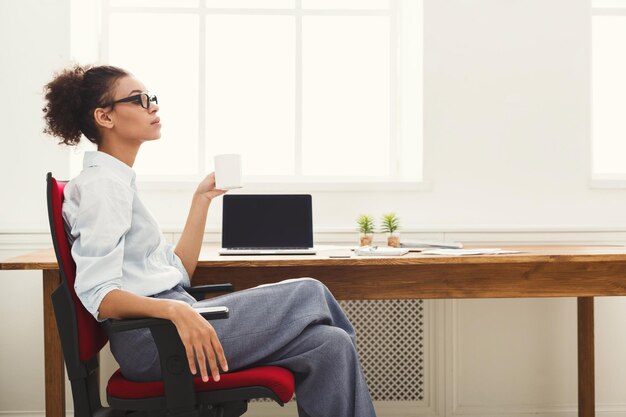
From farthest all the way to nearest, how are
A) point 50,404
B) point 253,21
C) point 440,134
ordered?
point 253,21 → point 440,134 → point 50,404

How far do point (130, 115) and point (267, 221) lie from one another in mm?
754

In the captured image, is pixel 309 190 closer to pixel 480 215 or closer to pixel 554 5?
pixel 480 215

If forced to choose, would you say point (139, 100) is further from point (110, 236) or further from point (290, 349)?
point (290, 349)

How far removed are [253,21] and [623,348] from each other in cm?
228

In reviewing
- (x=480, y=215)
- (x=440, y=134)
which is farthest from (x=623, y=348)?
(x=440, y=134)

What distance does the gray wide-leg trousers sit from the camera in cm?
144

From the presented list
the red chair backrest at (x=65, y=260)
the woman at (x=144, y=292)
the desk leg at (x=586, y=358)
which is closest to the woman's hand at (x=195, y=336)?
the woman at (x=144, y=292)

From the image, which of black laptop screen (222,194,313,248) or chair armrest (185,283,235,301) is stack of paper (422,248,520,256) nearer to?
black laptop screen (222,194,313,248)

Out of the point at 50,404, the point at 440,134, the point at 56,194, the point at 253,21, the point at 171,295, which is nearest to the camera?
the point at 56,194

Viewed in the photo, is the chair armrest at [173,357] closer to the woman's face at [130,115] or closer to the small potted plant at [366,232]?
the woman's face at [130,115]

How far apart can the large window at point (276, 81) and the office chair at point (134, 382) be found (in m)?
1.61

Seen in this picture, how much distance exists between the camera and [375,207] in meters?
2.76

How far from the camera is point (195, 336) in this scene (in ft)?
4.31

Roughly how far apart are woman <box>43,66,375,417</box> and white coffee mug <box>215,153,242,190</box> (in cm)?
28
